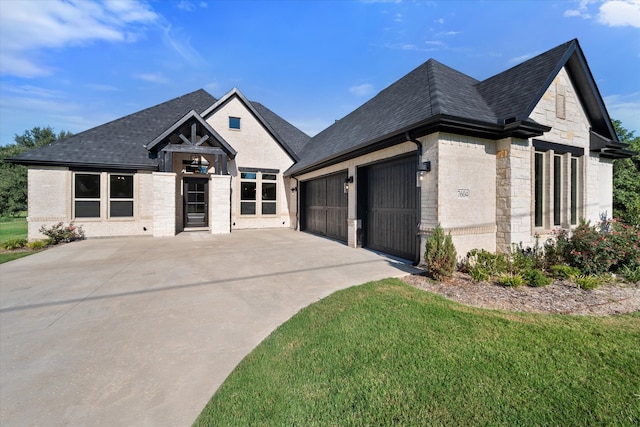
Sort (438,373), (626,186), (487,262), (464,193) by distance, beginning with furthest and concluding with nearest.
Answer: (626,186) < (464,193) < (487,262) < (438,373)

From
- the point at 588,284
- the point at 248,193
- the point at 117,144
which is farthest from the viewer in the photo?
the point at 248,193

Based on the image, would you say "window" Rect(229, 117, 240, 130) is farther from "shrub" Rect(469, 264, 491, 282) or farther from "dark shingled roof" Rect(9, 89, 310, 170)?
"shrub" Rect(469, 264, 491, 282)

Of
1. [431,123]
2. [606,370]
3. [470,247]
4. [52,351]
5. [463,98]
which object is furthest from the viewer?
[463,98]

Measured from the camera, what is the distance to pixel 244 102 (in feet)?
55.0

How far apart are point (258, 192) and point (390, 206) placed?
10308 mm

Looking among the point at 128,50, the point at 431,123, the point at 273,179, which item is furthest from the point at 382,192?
the point at 128,50

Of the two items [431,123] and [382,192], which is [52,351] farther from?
[382,192]

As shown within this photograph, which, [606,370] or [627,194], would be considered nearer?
[606,370]

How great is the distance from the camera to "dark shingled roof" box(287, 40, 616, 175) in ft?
22.3

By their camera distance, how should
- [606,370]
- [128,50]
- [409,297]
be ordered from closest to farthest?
[606,370]
[409,297]
[128,50]

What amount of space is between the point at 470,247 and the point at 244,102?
15.1 m

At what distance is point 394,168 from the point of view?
28.8 feet

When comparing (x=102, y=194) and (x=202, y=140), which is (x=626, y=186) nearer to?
(x=202, y=140)

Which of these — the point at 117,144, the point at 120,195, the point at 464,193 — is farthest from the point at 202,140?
the point at 464,193
